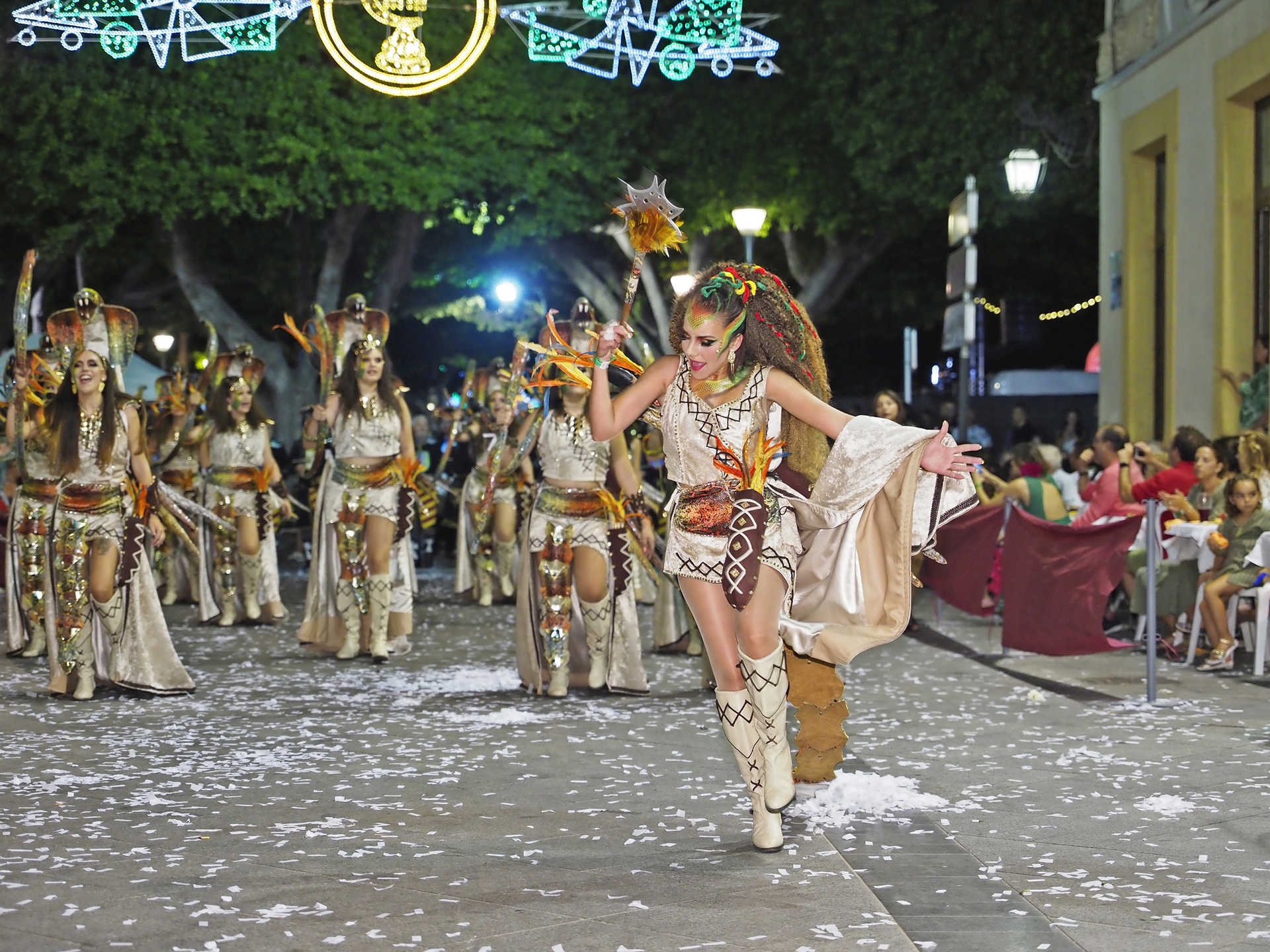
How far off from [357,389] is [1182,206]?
9052mm

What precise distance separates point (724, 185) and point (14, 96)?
11.0 m

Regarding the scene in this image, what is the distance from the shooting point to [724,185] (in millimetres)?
27344

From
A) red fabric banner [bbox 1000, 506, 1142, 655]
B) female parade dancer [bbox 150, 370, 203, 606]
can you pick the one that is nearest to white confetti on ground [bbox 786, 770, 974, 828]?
red fabric banner [bbox 1000, 506, 1142, 655]

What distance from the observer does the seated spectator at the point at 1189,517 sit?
1086 cm

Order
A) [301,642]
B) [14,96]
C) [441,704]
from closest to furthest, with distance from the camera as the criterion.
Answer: [441,704] → [301,642] → [14,96]

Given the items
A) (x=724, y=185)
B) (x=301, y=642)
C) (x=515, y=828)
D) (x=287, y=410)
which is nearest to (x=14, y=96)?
(x=287, y=410)

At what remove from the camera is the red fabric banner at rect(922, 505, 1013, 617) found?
11406 mm

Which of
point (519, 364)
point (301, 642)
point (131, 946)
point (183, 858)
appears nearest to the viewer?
point (131, 946)

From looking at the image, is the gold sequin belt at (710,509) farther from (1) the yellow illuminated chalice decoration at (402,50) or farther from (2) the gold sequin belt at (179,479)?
(2) the gold sequin belt at (179,479)

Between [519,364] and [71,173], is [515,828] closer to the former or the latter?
[519,364]

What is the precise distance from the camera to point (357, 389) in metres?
10.5

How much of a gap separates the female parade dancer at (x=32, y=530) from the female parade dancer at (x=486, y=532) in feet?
14.7

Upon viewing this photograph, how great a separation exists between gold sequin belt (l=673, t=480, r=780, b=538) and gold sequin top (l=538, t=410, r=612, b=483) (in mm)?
3513

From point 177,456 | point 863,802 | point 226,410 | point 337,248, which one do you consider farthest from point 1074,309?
point 863,802
